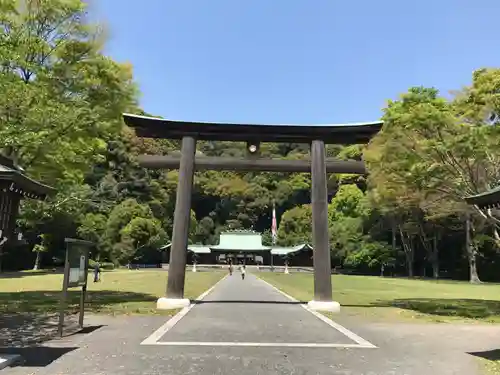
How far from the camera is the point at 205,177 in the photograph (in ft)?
301

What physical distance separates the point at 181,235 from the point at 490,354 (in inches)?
381

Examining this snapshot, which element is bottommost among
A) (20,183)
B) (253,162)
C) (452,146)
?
(20,183)

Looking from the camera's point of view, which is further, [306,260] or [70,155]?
[306,260]

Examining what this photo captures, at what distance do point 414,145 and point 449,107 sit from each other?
2852mm

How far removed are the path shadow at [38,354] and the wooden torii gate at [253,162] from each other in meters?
6.92

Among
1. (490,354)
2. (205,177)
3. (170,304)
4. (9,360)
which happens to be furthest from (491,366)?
(205,177)

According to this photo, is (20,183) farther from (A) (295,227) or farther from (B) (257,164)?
(A) (295,227)

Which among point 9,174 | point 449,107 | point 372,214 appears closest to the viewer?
point 9,174

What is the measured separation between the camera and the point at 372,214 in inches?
2165

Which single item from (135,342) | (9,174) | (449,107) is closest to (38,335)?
Answer: (135,342)

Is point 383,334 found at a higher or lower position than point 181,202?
lower

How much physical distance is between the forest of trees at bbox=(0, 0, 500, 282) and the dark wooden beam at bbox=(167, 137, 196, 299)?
9.19ft

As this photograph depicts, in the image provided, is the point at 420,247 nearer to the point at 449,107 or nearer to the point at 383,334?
the point at 449,107

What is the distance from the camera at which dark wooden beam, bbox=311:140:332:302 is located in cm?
1491
